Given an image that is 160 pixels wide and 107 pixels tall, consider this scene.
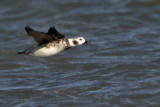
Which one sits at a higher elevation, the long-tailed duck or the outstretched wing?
the outstretched wing

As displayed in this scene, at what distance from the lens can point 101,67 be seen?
948 cm

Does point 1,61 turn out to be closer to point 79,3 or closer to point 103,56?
point 103,56

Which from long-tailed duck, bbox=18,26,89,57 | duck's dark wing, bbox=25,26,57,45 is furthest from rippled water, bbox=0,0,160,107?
duck's dark wing, bbox=25,26,57,45

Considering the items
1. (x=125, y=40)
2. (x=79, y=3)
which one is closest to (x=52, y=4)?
(x=79, y=3)

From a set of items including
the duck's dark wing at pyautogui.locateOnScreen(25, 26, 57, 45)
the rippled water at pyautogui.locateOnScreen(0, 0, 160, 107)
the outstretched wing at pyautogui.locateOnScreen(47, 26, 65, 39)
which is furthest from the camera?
the outstretched wing at pyautogui.locateOnScreen(47, 26, 65, 39)

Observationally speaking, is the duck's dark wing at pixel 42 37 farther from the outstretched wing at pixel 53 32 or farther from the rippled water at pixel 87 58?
the rippled water at pixel 87 58

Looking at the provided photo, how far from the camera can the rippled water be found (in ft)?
24.8

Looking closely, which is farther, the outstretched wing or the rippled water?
the outstretched wing

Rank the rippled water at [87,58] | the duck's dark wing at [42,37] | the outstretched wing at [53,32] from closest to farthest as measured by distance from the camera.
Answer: the rippled water at [87,58], the duck's dark wing at [42,37], the outstretched wing at [53,32]

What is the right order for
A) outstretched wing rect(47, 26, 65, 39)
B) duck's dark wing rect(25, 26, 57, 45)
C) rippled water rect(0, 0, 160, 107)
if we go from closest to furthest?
rippled water rect(0, 0, 160, 107) < duck's dark wing rect(25, 26, 57, 45) < outstretched wing rect(47, 26, 65, 39)

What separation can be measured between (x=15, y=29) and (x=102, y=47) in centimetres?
284

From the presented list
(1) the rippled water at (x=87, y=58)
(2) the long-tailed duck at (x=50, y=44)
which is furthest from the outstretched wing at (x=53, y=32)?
(1) the rippled water at (x=87, y=58)

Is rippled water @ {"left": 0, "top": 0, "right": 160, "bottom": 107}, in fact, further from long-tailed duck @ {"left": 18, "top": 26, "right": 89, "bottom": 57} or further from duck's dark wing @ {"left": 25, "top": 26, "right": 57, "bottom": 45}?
duck's dark wing @ {"left": 25, "top": 26, "right": 57, "bottom": 45}

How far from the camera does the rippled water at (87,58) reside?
7566 millimetres
